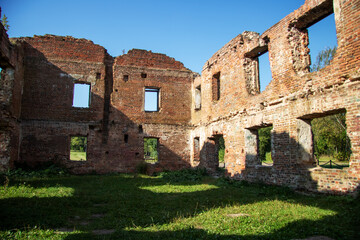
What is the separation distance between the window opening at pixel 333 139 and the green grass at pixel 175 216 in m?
15.8

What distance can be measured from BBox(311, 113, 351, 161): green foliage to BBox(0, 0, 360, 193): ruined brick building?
12435 mm

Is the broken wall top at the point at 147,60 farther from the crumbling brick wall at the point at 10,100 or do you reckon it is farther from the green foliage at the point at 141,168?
the green foliage at the point at 141,168

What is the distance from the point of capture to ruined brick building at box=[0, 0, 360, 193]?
6.86 m

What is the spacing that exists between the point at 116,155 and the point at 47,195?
7574 mm

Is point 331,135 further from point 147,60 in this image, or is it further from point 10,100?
point 10,100

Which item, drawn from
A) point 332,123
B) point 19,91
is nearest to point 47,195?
point 19,91

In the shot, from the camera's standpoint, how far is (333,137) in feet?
69.0

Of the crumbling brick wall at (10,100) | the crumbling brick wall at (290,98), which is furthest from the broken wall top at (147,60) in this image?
the crumbling brick wall at (10,100)

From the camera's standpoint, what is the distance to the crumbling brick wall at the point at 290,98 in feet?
20.9

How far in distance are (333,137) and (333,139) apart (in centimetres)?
17

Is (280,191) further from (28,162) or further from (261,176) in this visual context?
(28,162)

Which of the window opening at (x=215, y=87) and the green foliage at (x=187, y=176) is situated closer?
the green foliage at (x=187, y=176)

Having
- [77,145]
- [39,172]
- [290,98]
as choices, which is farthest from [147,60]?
[77,145]

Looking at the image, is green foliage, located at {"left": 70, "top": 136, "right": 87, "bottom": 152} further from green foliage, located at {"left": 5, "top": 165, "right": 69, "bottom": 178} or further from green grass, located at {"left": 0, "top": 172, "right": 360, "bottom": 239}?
green grass, located at {"left": 0, "top": 172, "right": 360, "bottom": 239}
